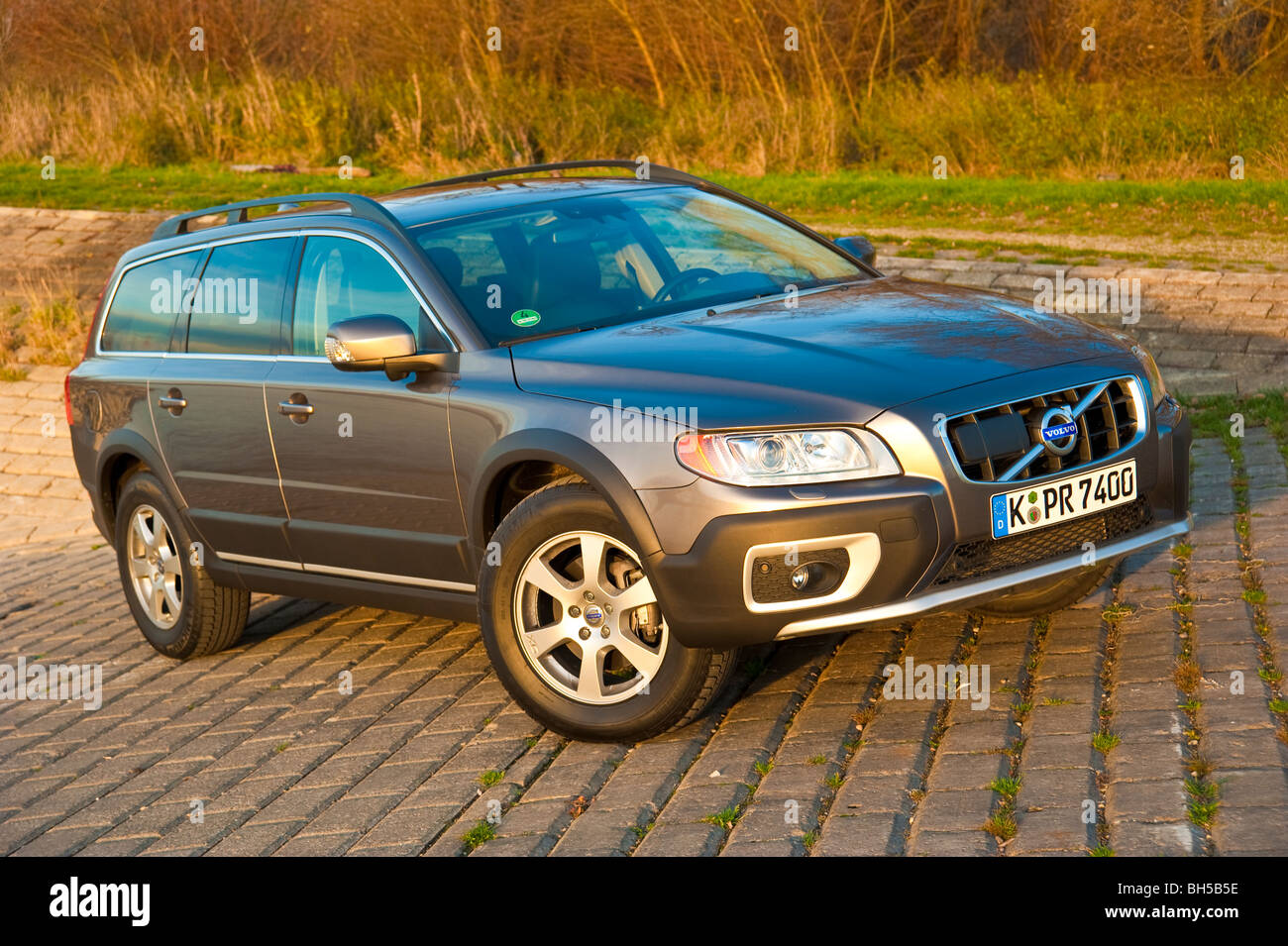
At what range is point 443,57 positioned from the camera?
2872 centimetres

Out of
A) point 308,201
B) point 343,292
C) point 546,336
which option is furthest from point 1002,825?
point 308,201

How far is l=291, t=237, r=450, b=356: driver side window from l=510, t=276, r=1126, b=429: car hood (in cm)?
58

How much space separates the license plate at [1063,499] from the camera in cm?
453

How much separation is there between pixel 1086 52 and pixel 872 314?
20902mm

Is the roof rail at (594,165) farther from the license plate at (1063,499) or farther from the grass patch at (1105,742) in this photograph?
the grass patch at (1105,742)

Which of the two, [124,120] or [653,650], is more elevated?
[124,120]

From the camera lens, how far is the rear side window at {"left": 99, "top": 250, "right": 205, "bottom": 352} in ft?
22.4

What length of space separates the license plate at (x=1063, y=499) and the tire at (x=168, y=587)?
365cm

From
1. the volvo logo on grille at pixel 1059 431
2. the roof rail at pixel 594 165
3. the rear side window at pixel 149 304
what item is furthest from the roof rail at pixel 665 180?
the volvo logo on grille at pixel 1059 431
